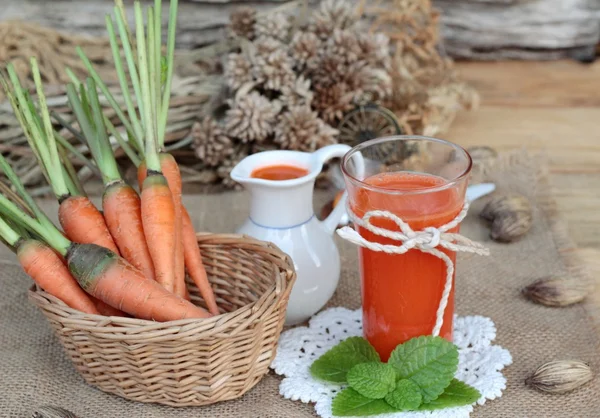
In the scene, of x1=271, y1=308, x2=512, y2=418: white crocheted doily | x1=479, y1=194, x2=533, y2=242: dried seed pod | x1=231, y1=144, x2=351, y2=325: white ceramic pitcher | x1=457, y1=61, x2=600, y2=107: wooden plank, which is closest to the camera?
Answer: x1=271, y1=308, x2=512, y2=418: white crocheted doily

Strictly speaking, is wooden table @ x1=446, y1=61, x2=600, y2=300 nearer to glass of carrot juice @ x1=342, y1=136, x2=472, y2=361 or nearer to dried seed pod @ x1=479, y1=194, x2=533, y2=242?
dried seed pod @ x1=479, y1=194, x2=533, y2=242

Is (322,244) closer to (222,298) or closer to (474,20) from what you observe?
(222,298)

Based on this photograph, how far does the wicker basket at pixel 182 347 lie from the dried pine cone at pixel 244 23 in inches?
Result: 28.4

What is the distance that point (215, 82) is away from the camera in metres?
1.72

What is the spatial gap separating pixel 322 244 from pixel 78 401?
391 millimetres

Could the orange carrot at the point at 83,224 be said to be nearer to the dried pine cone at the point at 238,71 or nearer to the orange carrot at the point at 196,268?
the orange carrot at the point at 196,268

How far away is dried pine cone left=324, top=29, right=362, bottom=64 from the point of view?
5.25 feet

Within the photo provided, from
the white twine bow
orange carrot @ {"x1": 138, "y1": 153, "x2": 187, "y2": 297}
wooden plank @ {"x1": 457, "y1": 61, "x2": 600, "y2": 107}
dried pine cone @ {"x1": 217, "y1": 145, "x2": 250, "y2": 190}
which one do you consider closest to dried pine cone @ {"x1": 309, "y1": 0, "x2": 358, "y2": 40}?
dried pine cone @ {"x1": 217, "y1": 145, "x2": 250, "y2": 190}

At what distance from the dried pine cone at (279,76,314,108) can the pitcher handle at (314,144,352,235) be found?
16.4 inches

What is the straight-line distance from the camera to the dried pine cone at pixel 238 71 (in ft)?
5.25

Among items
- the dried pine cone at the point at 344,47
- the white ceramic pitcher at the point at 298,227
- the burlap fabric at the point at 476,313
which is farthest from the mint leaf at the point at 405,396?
the dried pine cone at the point at 344,47

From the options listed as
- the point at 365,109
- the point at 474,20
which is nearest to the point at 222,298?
the point at 365,109

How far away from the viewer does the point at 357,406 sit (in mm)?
989

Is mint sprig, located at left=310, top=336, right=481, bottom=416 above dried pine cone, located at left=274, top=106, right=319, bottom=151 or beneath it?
beneath
